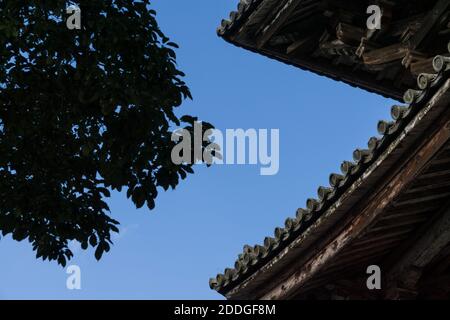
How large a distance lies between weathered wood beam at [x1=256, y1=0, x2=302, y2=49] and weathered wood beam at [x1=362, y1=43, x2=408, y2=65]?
1.08 m

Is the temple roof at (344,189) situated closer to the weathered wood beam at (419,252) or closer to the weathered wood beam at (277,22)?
the weathered wood beam at (419,252)

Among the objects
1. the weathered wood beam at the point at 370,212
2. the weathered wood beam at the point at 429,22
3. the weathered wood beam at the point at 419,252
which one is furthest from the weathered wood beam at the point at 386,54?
the weathered wood beam at the point at 370,212

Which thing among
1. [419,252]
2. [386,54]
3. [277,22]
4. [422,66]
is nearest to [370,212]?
[419,252]

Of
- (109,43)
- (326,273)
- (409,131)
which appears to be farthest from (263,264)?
(109,43)

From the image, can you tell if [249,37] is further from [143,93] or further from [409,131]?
[409,131]

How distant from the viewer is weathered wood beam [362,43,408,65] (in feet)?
29.6

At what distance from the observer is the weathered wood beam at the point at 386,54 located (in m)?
9.01

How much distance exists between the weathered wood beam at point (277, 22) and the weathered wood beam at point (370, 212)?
358cm

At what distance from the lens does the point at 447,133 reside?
5984 mm

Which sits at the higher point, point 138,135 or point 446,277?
point 138,135

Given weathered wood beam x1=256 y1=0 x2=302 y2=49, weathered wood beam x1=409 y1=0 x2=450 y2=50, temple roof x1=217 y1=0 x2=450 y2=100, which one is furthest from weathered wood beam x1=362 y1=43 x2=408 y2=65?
weathered wood beam x1=256 y1=0 x2=302 y2=49

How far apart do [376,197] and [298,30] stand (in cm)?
442

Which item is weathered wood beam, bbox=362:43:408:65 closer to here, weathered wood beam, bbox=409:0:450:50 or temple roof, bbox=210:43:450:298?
weathered wood beam, bbox=409:0:450:50
